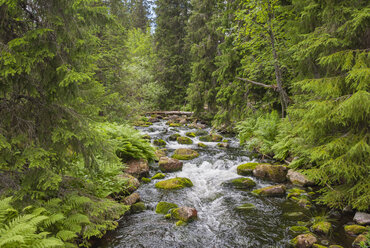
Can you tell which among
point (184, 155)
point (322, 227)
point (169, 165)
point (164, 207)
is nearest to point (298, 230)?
point (322, 227)

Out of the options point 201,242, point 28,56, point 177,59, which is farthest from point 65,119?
point 177,59

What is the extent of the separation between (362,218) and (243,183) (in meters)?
3.34

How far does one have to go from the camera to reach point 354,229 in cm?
439

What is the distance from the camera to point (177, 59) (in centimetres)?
2583

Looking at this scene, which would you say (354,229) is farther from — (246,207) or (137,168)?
(137,168)

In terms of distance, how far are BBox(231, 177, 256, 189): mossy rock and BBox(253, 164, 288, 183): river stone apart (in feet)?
2.18

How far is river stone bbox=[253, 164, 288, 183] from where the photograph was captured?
298 inches

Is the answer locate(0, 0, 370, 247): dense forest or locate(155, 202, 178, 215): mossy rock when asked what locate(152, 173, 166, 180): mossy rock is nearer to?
locate(0, 0, 370, 247): dense forest

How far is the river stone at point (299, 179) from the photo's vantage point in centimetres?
686

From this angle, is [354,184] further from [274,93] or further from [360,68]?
[274,93]

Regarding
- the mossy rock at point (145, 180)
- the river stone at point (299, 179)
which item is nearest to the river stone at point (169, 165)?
the mossy rock at point (145, 180)

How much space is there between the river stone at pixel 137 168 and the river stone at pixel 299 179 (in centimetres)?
520

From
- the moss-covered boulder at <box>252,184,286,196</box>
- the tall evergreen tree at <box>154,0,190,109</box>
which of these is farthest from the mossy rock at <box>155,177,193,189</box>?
the tall evergreen tree at <box>154,0,190,109</box>

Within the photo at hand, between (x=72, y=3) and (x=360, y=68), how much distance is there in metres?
5.29
